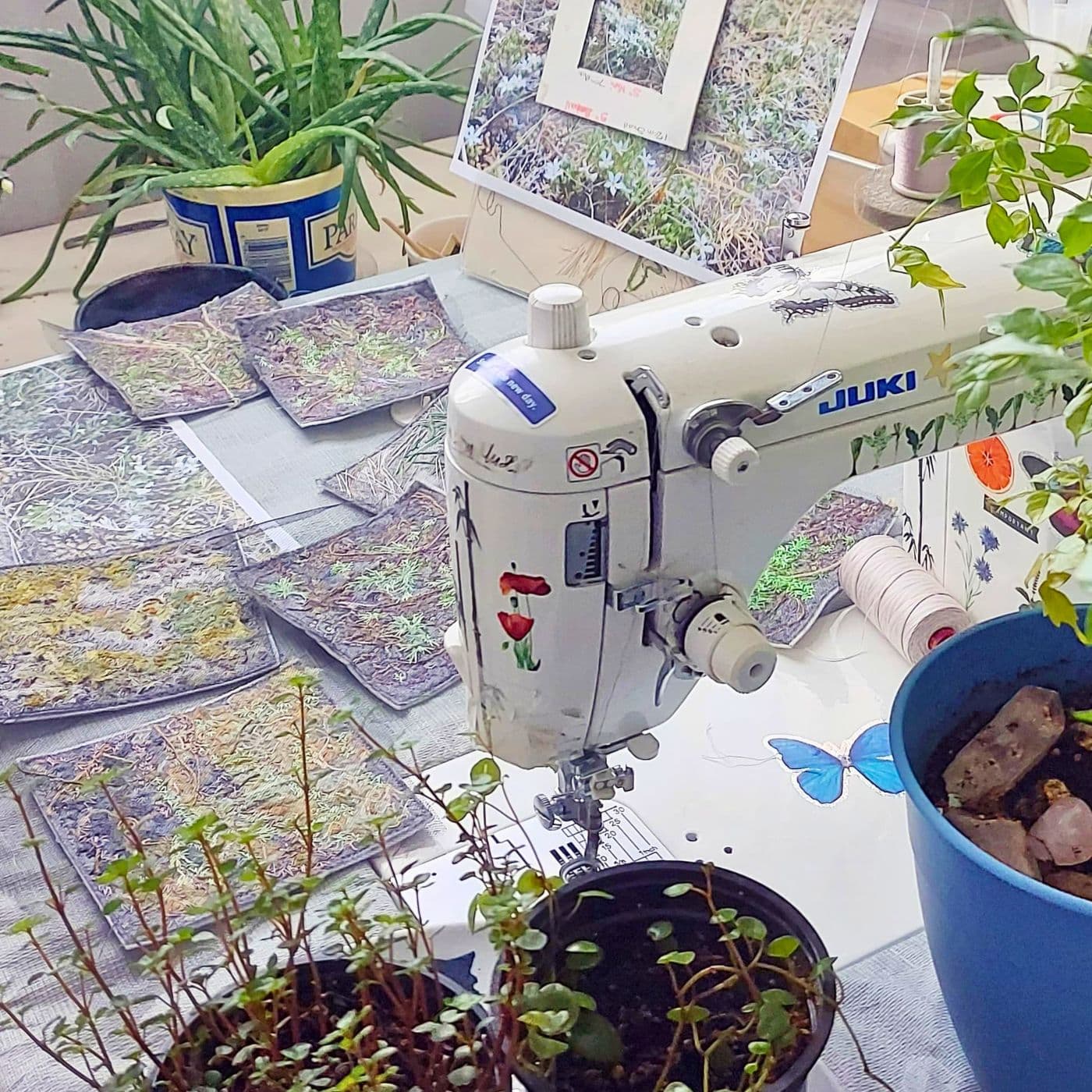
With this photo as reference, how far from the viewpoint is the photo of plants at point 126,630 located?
35.7 inches

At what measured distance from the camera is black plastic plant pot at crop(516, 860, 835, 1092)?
23.0 inches

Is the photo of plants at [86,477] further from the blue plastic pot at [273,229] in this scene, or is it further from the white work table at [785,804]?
the white work table at [785,804]

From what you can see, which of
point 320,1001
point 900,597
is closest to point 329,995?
point 320,1001

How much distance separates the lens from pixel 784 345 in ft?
2.02

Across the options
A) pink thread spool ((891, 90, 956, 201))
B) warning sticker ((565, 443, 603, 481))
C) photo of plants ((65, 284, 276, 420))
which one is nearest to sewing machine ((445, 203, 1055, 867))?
warning sticker ((565, 443, 603, 481))

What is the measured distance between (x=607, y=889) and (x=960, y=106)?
0.36 m

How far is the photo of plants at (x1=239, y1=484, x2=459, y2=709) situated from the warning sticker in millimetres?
321

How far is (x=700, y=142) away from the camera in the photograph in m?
1.13

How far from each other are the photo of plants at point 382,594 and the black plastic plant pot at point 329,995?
0.31 meters

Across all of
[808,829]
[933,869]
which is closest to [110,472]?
[808,829]

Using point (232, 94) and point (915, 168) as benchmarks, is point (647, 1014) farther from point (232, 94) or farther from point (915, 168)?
point (232, 94)

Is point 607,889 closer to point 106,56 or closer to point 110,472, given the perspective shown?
point 110,472

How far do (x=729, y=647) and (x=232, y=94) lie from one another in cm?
99

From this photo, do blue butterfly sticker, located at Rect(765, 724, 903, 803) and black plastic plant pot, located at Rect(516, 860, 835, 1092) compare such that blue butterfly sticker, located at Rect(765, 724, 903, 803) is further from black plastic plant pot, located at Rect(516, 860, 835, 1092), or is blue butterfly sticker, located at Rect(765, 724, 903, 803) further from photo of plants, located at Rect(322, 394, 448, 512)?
photo of plants, located at Rect(322, 394, 448, 512)
